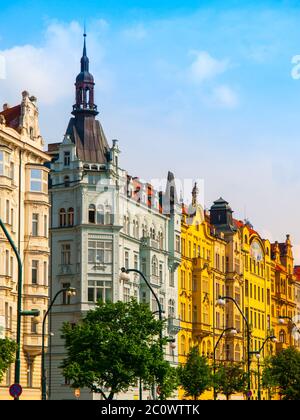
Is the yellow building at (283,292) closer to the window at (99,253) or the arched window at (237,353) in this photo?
the arched window at (237,353)

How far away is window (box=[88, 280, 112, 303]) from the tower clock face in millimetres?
45043

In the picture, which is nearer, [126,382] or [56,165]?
[126,382]

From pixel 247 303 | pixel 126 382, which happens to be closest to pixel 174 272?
pixel 247 303

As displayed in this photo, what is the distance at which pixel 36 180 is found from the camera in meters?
74.9

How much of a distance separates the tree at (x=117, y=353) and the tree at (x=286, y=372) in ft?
140

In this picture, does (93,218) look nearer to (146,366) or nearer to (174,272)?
(174,272)

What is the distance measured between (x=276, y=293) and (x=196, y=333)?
117 feet

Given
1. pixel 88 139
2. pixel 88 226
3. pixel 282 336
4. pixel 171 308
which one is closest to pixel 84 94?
pixel 88 139

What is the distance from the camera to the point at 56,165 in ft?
287

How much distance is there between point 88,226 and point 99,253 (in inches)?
92.1

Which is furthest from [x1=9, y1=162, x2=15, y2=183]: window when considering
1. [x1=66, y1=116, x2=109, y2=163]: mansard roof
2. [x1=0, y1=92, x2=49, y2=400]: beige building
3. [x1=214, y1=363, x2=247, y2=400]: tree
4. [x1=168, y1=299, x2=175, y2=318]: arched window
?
[x1=214, y1=363, x2=247, y2=400]: tree

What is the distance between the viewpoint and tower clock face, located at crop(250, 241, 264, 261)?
12888cm

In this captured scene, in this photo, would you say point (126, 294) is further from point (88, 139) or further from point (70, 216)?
point (88, 139)
